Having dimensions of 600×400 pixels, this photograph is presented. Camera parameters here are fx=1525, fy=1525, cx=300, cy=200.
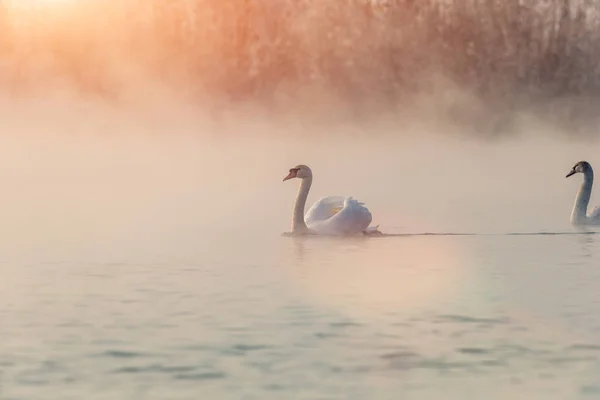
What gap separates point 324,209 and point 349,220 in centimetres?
157

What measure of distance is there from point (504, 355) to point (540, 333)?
1653 millimetres

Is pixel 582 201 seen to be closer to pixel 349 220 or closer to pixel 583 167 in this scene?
pixel 583 167

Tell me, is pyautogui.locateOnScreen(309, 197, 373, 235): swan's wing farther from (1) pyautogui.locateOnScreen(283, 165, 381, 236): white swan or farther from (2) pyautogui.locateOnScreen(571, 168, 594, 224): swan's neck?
(2) pyautogui.locateOnScreen(571, 168, 594, 224): swan's neck

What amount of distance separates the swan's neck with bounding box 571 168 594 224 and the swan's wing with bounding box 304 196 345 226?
6234 mm

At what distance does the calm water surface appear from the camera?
13.6m

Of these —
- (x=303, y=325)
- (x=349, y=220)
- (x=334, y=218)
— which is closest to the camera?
(x=303, y=325)

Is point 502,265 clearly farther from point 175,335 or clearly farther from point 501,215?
point 501,215

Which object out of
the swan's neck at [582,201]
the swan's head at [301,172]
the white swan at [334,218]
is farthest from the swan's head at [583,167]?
the white swan at [334,218]

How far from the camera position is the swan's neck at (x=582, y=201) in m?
34.9

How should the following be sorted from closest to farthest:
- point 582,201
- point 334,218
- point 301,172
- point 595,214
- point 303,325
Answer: point 303,325 → point 334,218 → point 301,172 → point 595,214 → point 582,201

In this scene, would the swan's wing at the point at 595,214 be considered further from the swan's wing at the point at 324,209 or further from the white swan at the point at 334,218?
the swan's wing at the point at 324,209

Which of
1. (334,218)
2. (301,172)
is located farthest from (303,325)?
(301,172)

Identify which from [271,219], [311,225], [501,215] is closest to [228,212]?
[271,219]

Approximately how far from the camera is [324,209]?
3180 centimetres
